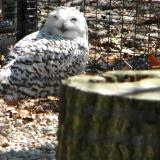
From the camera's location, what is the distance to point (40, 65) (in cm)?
680

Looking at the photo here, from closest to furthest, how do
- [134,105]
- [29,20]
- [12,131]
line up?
1. [134,105]
2. [12,131]
3. [29,20]

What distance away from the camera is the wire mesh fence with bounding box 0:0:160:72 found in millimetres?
7944

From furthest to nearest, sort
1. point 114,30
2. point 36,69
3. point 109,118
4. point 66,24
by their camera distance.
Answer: point 114,30
point 66,24
point 36,69
point 109,118

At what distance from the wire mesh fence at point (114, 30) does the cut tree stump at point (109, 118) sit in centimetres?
430

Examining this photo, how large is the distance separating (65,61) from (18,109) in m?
1.21

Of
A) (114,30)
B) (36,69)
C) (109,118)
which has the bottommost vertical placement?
(36,69)

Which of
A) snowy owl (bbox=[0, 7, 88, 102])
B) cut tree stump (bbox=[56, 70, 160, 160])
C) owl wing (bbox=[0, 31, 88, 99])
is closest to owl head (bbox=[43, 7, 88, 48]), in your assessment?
snowy owl (bbox=[0, 7, 88, 102])

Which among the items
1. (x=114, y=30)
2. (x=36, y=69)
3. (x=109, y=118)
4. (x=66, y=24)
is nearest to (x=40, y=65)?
(x=36, y=69)

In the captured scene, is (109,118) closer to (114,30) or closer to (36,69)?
(36,69)

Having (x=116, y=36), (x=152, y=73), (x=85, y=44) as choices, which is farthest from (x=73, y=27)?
(x=152, y=73)

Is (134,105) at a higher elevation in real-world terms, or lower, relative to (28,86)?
higher

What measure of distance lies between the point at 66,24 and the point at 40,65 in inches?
38.2

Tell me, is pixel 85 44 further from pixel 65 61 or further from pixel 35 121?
pixel 35 121

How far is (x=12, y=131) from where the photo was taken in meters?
5.32
